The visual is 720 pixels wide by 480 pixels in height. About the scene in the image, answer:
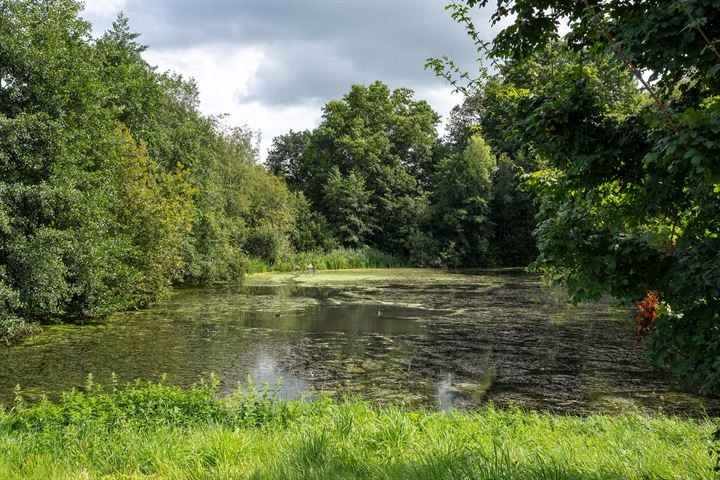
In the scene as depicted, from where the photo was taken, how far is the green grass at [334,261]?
1473 inches

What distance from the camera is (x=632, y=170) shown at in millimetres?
3090

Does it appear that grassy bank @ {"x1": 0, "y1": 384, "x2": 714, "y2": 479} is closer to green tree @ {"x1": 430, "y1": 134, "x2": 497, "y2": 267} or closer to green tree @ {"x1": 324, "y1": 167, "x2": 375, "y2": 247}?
green tree @ {"x1": 430, "y1": 134, "x2": 497, "y2": 267}

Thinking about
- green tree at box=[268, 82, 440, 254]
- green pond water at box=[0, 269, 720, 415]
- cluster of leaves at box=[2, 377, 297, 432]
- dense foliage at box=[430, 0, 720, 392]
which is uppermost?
green tree at box=[268, 82, 440, 254]

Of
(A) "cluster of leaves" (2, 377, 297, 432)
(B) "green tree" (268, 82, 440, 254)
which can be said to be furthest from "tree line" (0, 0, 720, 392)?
(A) "cluster of leaves" (2, 377, 297, 432)

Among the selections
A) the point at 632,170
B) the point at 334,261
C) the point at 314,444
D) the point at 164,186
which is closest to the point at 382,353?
the point at 314,444

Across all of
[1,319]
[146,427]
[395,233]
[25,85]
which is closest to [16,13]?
[25,85]

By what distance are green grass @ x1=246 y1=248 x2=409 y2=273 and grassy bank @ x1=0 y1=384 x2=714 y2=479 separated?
28.2m

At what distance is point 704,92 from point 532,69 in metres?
1.18

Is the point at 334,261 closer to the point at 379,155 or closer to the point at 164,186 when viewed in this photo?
the point at 379,155

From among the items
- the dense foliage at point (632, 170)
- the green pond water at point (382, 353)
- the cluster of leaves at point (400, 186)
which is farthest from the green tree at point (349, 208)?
the dense foliage at point (632, 170)

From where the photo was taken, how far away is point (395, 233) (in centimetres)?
4959

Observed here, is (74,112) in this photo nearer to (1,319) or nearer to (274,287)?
(1,319)

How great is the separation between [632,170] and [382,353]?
960cm

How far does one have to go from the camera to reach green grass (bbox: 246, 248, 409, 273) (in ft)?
123
